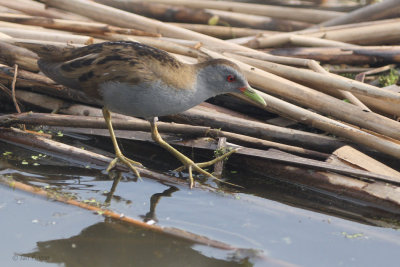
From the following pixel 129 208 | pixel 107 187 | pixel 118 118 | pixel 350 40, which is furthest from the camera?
pixel 350 40

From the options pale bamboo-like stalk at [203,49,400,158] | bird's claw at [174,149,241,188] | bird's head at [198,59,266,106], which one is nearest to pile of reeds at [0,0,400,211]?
pale bamboo-like stalk at [203,49,400,158]

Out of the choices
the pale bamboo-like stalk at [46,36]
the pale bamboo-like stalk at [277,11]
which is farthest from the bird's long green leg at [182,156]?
the pale bamboo-like stalk at [277,11]

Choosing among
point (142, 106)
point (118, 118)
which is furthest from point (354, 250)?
point (118, 118)

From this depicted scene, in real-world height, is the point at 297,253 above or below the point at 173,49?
below

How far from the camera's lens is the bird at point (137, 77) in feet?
12.1

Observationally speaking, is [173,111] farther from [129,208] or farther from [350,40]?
[350,40]

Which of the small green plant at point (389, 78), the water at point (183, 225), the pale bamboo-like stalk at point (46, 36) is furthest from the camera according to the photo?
the small green plant at point (389, 78)

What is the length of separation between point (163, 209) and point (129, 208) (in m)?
0.21

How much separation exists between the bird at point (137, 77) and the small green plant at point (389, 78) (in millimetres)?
1633

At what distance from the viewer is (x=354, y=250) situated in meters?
3.16

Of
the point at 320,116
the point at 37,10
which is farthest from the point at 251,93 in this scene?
the point at 37,10

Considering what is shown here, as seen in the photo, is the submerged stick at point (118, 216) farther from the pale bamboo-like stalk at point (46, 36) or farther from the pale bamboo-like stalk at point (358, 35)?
the pale bamboo-like stalk at point (358, 35)

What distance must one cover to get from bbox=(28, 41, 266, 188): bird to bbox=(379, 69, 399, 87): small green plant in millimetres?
1633

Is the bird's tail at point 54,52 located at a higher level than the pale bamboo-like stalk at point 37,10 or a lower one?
lower
